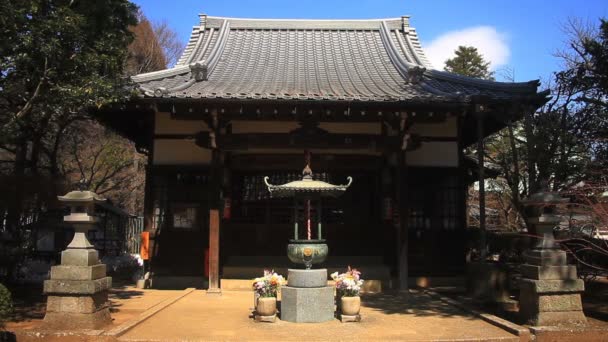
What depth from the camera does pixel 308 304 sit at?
8.02 meters

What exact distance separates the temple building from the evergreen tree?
32.4 m

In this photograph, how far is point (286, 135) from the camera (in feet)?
36.7

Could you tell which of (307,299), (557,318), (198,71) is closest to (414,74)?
(198,71)

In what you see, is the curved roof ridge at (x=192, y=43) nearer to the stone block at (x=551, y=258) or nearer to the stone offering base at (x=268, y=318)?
the stone offering base at (x=268, y=318)

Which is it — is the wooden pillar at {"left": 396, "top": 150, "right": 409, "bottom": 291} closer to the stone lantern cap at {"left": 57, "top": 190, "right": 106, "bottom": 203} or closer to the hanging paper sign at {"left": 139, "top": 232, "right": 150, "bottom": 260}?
the hanging paper sign at {"left": 139, "top": 232, "right": 150, "bottom": 260}

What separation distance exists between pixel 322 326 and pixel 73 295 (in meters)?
3.75

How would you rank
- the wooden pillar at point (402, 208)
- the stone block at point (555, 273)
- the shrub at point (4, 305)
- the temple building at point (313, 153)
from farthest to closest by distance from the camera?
the wooden pillar at point (402, 208)
the temple building at point (313, 153)
the stone block at point (555, 273)
the shrub at point (4, 305)

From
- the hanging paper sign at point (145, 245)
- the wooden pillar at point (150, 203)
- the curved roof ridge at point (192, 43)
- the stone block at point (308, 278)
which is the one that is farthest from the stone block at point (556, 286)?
the curved roof ridge at point (192, 43)

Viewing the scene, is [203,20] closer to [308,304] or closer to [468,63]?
[308,304]

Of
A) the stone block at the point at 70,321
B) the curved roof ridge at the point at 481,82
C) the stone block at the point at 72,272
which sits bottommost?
the stone block at the point at 70,321

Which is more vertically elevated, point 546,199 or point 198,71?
point 198,71

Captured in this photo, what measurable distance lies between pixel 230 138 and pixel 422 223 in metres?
5.31

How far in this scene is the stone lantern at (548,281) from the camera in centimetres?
732

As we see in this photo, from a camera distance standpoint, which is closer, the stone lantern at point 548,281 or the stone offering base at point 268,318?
the stone lantern at point 548,281
